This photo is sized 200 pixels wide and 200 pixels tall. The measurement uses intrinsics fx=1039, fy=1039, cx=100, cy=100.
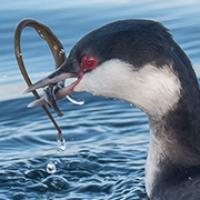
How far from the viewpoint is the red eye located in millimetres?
7297

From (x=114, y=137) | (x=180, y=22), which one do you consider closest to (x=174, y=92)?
(x=114, y=137)

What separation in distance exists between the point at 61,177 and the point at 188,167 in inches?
68.3

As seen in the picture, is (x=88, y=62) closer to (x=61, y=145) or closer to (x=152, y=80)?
(x=152, y=80)

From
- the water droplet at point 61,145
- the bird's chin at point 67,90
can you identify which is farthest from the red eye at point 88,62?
the water droplet at point 61,145

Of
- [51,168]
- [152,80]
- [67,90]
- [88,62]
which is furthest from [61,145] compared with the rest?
[152,80]

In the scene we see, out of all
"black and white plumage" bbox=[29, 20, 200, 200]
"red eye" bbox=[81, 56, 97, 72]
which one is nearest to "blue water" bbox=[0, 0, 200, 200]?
"black and white plumage" bbox=[29, 20, 200, 200]

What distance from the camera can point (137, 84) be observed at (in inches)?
287

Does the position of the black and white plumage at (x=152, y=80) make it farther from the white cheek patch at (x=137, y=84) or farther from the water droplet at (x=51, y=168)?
the water droplet at (x=51, y=168)

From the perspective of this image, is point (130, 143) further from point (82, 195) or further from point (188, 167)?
point (188, 167)

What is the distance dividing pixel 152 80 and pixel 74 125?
312 centimetres

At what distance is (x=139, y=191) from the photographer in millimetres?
8547

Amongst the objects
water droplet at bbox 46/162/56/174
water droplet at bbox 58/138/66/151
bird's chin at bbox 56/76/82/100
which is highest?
bird's chin at bbox 56/76/82/100

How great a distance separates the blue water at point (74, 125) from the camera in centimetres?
887

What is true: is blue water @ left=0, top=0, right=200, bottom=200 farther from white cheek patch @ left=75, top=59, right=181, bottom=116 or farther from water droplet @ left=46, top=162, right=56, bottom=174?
white cheek patch @ left=75, top=59, right=181, bottom=116
